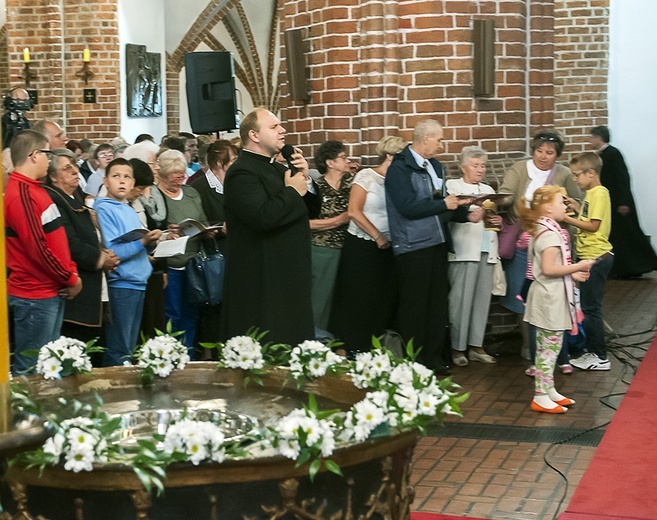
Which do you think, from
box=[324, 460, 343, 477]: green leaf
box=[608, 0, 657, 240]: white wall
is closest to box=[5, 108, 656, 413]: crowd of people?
box=[324, 460, 343, 477]: green leaf

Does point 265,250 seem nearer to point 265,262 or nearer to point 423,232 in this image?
point 265,262

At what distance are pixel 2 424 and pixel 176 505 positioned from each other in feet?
2.55

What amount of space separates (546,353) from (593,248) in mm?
1472

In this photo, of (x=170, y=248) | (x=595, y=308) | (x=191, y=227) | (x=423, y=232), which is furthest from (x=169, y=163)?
(x=595, y=308)

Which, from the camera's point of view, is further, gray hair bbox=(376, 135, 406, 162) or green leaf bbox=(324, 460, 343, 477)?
gray hair bbox=(376, 135, 406, 162)

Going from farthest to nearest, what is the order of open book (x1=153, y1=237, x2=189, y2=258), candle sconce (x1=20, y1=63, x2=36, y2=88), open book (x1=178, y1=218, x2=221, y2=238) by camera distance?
1. candle sconce (x1=20, y1=63, x2=36, y2=88)
2. open book (x1=178, y1=218, x2=221, y2=238)
3. open book (x1=153, y1=237, x2=189, y2=258)

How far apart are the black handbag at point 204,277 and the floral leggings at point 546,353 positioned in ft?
6.85

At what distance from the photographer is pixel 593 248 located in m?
7.48

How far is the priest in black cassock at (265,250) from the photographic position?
5.30m

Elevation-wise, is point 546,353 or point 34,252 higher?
point 34,252

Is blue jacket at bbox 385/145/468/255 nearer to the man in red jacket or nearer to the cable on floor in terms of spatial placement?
the cable on floor

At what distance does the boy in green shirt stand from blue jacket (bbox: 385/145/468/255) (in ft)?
3.36

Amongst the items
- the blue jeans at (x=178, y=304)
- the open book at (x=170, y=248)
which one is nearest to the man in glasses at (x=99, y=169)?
the blue jeans at (x=178, y=304)

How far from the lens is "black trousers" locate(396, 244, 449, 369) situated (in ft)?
23.5
